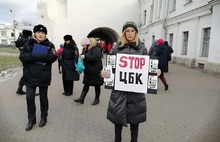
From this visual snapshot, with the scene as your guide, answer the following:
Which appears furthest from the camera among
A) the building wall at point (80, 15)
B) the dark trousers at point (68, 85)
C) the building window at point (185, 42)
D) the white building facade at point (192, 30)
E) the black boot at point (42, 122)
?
the building wall at point (80, 15)

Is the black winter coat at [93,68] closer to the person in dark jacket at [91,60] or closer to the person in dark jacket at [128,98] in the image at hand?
the person in dark jacket at [91,60]

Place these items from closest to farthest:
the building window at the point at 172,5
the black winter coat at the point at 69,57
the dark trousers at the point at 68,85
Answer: the black winter coat at the point at 69,57, the dark trousers at the point at 68,85, the building window at the point at 172,5

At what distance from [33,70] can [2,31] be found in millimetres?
105190

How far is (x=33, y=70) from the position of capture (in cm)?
A: 430

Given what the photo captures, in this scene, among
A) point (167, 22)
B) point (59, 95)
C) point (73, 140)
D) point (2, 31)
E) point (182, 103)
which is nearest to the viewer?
point (73, 140)

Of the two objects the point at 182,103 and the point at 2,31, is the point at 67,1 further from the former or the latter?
the point at 2,31

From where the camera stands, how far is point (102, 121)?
503 cm

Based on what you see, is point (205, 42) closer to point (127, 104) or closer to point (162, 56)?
point (162, 56)

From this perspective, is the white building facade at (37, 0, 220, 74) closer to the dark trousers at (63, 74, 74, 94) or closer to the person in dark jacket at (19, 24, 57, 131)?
the dark trousers at (63, 74, 74, 94)

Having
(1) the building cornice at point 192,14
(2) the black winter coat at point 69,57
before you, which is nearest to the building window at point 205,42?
(1) the building cornice at point 192,14

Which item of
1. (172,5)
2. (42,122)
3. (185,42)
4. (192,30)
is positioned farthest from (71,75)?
(172,5)

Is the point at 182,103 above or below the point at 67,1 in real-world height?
below

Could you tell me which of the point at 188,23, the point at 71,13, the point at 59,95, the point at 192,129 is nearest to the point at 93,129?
the point at 192,129

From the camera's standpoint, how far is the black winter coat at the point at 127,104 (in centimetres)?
329
